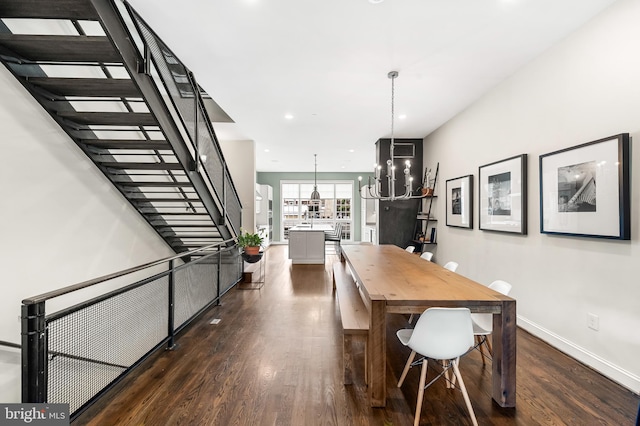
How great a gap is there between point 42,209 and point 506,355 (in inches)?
154

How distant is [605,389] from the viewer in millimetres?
2145

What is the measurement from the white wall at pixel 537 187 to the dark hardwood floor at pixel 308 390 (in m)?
0.29

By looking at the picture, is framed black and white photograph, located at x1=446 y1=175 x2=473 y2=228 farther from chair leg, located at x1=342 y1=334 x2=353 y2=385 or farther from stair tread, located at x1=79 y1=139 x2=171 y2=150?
stair tread, located at x1=79 y1=139 x2=171 y2=150

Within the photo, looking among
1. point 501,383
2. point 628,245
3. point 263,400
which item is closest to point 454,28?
point 628,245

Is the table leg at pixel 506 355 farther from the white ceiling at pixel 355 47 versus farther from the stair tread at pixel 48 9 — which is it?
the stair tread at pixel 48 9

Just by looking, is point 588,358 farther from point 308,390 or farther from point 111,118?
point 111,118

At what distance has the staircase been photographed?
6.69 ft

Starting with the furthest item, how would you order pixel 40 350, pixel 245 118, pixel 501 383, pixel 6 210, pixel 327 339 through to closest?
pixel 245 118
pixel 327 339
pixel 6 210
pixel 501 383
pixel 40 350

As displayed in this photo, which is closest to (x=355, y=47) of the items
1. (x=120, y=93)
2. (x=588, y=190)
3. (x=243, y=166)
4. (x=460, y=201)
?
(x=120, y=93)

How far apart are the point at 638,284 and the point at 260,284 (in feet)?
15.3

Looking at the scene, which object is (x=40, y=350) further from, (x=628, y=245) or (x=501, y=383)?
(x=628, y=245)

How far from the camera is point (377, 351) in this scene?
1915mm

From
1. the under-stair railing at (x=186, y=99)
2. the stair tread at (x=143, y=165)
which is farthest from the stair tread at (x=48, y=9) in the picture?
the stair tread at (x=143, y=165)

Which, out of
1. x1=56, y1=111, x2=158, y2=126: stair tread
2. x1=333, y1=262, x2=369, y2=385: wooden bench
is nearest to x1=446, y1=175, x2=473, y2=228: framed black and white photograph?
x1=333, y1=262, x2=369, y2=385: wooden bench
